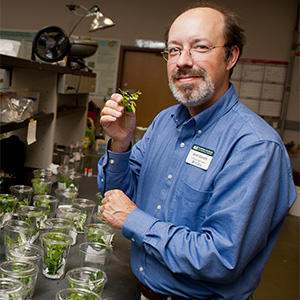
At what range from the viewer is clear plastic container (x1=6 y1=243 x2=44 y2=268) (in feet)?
4.07

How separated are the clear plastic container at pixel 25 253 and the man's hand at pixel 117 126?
1.54 feet

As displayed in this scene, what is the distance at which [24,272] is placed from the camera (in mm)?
1121

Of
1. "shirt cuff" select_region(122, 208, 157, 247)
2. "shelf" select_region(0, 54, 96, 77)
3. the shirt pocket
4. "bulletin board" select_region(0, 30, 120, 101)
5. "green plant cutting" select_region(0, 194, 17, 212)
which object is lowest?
"green plant cutting" select_region(0, 194, 17, 212)

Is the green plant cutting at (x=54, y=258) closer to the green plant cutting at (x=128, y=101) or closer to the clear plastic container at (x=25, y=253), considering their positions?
the clear plastic container at (x=25, y=253)

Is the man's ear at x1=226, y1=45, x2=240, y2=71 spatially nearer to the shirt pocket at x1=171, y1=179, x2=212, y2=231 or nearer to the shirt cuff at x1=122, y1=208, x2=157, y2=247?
the shirt pocket at x1=171, y1=179, x2=212, y2=231

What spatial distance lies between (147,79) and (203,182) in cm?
553

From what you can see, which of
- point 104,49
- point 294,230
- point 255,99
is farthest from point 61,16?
point 294,230

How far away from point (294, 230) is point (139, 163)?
9.83 ft

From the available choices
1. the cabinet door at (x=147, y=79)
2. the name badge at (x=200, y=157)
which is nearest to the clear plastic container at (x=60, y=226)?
the name badge at (x=200, y=157)

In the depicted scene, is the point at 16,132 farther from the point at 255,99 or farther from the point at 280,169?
the point at 255,99

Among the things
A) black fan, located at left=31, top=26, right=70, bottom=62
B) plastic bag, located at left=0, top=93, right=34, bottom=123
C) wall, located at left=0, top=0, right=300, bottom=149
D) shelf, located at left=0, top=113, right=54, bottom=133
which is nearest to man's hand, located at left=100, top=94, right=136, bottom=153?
shelf, located at left=0, top=113, right=54, bottom=133

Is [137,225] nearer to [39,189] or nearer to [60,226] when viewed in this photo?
[60,226]

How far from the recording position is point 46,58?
2709 mm

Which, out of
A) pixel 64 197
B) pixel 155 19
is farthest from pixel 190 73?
pixel 155 19
